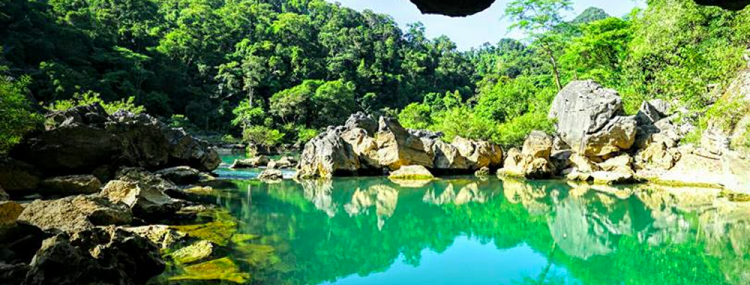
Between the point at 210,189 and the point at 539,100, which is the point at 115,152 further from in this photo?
the point at 539,100

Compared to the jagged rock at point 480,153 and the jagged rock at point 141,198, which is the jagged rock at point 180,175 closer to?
the jagged rock at point 141,198

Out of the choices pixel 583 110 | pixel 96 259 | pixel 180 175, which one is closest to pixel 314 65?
pixel 583 110

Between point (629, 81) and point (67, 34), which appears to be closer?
point (629, 81)

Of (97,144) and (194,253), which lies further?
(97,144)

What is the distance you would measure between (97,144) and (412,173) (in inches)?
520

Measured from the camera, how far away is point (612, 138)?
2089cm

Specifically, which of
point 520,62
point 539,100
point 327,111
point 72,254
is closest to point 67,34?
point 327,111

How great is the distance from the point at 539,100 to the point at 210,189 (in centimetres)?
2353

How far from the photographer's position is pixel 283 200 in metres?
15.5

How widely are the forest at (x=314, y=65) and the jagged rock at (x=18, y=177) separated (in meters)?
0.77

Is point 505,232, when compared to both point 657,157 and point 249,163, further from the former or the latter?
point 249,163

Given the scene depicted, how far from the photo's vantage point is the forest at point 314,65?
18047 millimetres

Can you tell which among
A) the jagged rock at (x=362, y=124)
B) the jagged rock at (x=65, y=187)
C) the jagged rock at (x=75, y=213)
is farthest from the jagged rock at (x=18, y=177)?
the jagged rock at (x=362, y=124)

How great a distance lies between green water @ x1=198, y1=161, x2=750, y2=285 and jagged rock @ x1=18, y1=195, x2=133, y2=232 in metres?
2.66
